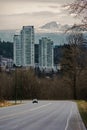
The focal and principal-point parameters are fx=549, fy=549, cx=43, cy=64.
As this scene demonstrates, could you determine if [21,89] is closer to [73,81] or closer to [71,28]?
[73,81]

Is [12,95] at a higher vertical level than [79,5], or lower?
lower

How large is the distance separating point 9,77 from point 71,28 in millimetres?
134780

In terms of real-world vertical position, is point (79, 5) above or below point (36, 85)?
above

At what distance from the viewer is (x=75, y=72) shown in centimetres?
14438

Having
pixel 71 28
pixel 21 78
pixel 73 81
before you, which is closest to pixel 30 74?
pixel 21 78

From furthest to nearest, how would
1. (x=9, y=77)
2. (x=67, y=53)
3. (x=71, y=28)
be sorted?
1. (x=9, y=77)
2. (x=67, y=53)
3. (x=71, y=28)

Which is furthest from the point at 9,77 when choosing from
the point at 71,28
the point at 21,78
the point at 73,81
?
the point at 71,28

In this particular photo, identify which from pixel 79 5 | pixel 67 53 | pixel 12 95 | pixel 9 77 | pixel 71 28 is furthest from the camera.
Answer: pixel 9 77

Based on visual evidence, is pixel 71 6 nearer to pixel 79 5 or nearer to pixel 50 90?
pixel 79 5

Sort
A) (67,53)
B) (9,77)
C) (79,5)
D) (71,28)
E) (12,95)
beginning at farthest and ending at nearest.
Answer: (9,77), (12,95), (67,53), (71,28), (79,5)

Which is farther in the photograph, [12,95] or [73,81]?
[12,95]

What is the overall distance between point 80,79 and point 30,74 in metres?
32.2

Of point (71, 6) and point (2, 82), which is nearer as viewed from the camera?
point (71, 6)

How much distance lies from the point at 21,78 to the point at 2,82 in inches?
232
